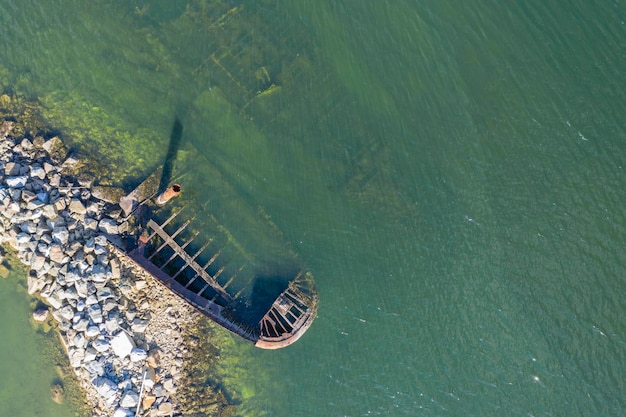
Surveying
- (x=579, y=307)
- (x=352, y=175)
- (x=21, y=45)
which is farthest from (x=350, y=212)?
(x=21, y=45)

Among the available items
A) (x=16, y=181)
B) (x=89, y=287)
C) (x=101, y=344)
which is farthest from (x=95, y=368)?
(x=16, y=181)

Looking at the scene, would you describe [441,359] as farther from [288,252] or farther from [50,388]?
[50,388]

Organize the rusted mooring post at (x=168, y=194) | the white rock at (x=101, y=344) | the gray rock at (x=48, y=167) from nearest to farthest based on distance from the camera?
the rusted mooring post at (x=168, y=194) → the white rock at (x=101, y=344) → the gray rock at (x=48, y=167)

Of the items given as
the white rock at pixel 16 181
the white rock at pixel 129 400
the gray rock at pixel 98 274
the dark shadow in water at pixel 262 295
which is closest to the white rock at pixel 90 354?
the white rock at pixel 129 400

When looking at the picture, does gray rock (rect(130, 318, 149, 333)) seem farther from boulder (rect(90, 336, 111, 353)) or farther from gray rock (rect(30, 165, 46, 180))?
gray rock (rect(30, 165, 46, 180))

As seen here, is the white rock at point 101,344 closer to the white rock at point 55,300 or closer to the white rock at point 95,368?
the white rock at point 95,368

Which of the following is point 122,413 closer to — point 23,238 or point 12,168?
point 23,238

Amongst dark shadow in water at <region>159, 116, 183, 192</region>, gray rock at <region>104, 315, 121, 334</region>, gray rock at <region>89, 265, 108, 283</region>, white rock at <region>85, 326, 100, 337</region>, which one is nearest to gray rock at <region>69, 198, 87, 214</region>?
gray rock at <region>89, 265, 108, 283</region>
